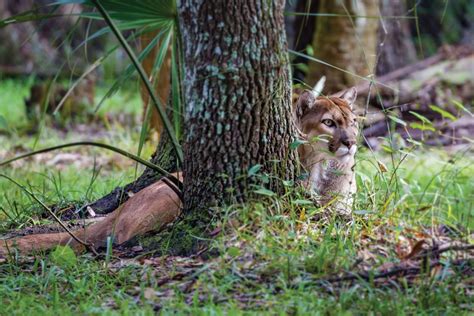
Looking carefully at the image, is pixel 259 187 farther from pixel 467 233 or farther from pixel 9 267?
pixel 9 267

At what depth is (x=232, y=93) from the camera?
4.18 metres

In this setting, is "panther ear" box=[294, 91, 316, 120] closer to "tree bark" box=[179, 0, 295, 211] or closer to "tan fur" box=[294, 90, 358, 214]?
"tan fur" box=[294, 90, 358, 214]

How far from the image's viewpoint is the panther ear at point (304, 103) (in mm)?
4750

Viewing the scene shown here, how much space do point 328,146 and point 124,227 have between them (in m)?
1.25

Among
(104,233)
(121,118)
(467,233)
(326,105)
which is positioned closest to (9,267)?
(104,233)

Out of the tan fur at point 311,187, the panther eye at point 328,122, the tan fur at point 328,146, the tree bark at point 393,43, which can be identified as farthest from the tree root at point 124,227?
the tree bark at point 393,43

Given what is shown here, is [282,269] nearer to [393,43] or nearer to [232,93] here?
[232,93]

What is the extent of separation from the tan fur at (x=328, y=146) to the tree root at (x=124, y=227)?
2.66ft

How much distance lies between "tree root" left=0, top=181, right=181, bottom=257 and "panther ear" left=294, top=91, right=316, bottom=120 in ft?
2.91

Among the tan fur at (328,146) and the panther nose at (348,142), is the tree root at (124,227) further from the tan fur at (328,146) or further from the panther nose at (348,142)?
the panther nose at (348,142)

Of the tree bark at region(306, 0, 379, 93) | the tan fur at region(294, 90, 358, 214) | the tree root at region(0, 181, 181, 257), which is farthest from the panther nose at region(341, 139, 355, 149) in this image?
the tree bark at region(306, 0, 379, 93)

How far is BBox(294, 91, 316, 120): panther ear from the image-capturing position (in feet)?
15.6

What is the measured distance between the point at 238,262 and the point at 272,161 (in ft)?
1.94

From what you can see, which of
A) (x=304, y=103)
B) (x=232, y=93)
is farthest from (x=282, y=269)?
(x=304, y=103)
